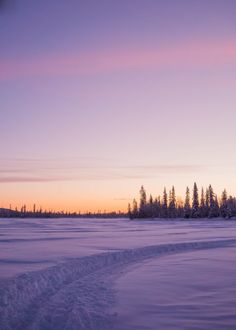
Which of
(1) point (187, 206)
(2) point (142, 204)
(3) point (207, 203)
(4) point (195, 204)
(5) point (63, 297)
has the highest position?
(2) point (142, 204)

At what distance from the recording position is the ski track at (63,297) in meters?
7.42

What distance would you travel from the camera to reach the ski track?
292 inches

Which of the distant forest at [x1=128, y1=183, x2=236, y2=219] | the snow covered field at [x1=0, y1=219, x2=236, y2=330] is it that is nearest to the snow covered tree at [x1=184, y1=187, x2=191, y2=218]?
the distant forest at [x1=128, y1=183, x2=236, y2=219]

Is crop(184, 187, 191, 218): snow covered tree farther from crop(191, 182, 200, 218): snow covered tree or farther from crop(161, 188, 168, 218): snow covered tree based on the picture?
crop(161, 188, 168, 218): snow covered tree

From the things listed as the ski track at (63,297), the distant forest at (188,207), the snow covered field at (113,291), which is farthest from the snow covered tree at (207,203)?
the ski track at (63,297)

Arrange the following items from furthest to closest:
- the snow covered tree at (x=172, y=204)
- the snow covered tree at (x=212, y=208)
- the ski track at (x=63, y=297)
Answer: the snow covered tree at (x=172, y=204), the snow covered tree at (x=212, y=208), the ski track at (x=63, y=297)

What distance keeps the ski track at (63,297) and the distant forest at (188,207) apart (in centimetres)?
9621

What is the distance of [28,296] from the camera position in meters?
9.59

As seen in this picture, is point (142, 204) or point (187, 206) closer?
point (187, 206)

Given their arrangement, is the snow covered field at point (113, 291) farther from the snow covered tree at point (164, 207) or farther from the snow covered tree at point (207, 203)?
the snow covered tree at point (164, 207)

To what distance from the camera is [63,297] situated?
30.9 ft

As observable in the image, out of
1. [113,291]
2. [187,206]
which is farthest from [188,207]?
[113,291]

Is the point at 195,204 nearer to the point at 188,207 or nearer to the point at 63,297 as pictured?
the point at 188,207

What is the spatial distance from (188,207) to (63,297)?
113 metres
